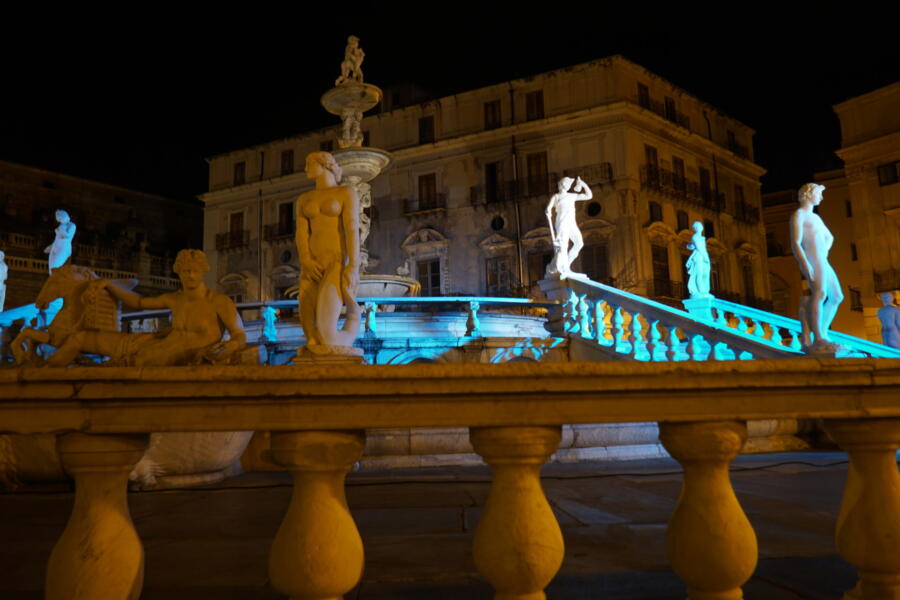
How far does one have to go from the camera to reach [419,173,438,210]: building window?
33.8 metres

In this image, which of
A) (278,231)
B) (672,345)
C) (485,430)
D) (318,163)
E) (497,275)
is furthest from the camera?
(278,231)

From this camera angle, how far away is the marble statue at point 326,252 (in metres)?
7.06

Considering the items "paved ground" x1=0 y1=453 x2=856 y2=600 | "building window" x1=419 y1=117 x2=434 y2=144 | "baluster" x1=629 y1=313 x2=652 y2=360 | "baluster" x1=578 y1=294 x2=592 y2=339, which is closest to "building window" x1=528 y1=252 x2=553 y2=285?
"building window" x1=419 y1=117 x2=434 y2=144

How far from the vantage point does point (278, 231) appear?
36688mm

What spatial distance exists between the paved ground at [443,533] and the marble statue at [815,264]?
10.9 feet

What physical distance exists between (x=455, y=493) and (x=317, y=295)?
2.66 m

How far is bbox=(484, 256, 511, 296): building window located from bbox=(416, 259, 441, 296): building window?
99.4 inches

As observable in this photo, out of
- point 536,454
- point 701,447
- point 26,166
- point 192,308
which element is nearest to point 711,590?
point 701,447

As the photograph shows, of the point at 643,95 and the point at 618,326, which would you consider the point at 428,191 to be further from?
the point at 618,326

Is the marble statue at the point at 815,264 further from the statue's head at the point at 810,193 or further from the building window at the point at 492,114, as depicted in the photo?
the building window at the point at 492,114

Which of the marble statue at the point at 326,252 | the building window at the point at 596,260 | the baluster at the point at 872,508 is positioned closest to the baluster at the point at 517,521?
the baluster at the point at 872,508

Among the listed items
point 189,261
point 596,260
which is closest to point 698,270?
point 189,261

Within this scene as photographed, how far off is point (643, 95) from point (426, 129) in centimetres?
1055

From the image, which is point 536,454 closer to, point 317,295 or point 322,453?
point 322,453
